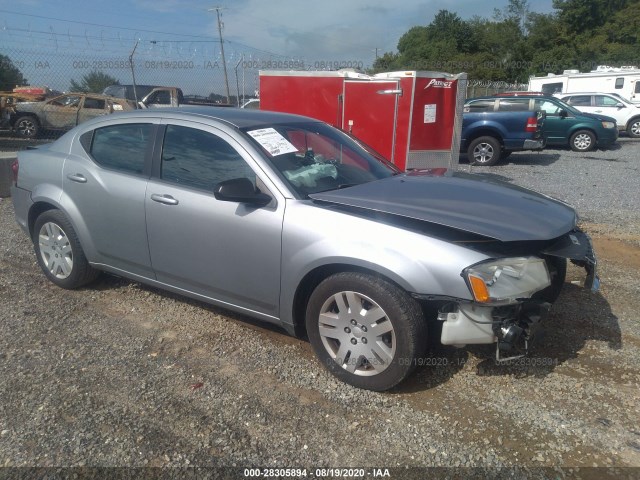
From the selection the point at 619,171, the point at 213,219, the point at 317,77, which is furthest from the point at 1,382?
the point at 619,171

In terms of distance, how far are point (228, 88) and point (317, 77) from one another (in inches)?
400

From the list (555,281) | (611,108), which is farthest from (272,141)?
(611,108)

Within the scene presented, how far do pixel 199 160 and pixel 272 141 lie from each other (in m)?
0.54

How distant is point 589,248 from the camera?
3.29 m

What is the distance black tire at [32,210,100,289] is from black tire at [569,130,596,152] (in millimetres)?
15152

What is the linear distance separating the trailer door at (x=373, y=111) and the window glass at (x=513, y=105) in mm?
6369

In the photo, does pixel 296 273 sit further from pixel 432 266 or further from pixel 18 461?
pixel 18 461

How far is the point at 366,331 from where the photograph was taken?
3066mm

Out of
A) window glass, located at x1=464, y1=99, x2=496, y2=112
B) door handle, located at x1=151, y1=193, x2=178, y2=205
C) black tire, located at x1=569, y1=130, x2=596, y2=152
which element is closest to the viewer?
door handle, located at x1=151, y1=193, x2=178, y2=205

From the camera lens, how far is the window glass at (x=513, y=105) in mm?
13594

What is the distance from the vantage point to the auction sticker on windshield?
357 cm

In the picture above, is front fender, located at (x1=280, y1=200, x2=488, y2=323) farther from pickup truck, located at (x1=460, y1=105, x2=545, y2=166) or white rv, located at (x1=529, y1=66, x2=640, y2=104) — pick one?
white rv, located at (x1=529, y1=66, x2=640, y2=104)

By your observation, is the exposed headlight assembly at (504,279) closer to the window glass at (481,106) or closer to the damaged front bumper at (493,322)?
the damaged front bumper at (493,322)

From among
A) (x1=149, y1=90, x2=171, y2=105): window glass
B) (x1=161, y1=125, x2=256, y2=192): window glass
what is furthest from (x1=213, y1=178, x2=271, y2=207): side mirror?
(x1=149, y1=90, x2=171, y2=105): window glass
